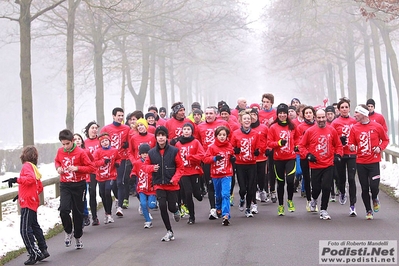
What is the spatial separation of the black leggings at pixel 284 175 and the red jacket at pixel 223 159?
1084 millimetres

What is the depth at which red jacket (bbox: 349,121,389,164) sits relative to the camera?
11617 millimetres

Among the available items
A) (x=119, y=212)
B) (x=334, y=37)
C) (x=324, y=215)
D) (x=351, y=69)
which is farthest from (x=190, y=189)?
(x=351, y=69)

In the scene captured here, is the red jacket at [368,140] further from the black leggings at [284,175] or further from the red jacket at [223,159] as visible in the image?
the red jacket at [223,159]

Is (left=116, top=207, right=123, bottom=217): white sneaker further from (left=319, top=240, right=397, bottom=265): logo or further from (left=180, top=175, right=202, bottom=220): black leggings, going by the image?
(left=319, top=240, right=397, bottom=265): logo

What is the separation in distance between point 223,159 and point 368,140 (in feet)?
7.84

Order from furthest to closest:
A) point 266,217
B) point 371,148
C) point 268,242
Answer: point 266,217 → point 371,148 → point 268,242

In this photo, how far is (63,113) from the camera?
93562 mm

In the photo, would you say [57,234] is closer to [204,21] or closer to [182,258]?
[182,258]

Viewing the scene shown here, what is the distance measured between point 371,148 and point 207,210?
12.5 ft

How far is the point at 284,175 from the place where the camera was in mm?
12750

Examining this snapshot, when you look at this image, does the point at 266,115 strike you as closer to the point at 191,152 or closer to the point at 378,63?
the point at 191,152

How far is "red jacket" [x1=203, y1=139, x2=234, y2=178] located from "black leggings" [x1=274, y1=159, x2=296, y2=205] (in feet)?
3.56

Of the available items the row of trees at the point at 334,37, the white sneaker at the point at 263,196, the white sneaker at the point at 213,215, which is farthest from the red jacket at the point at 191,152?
the row of trees at the point at 334,37

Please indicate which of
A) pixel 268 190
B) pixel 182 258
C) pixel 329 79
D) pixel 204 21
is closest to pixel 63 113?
pixel 329 79
